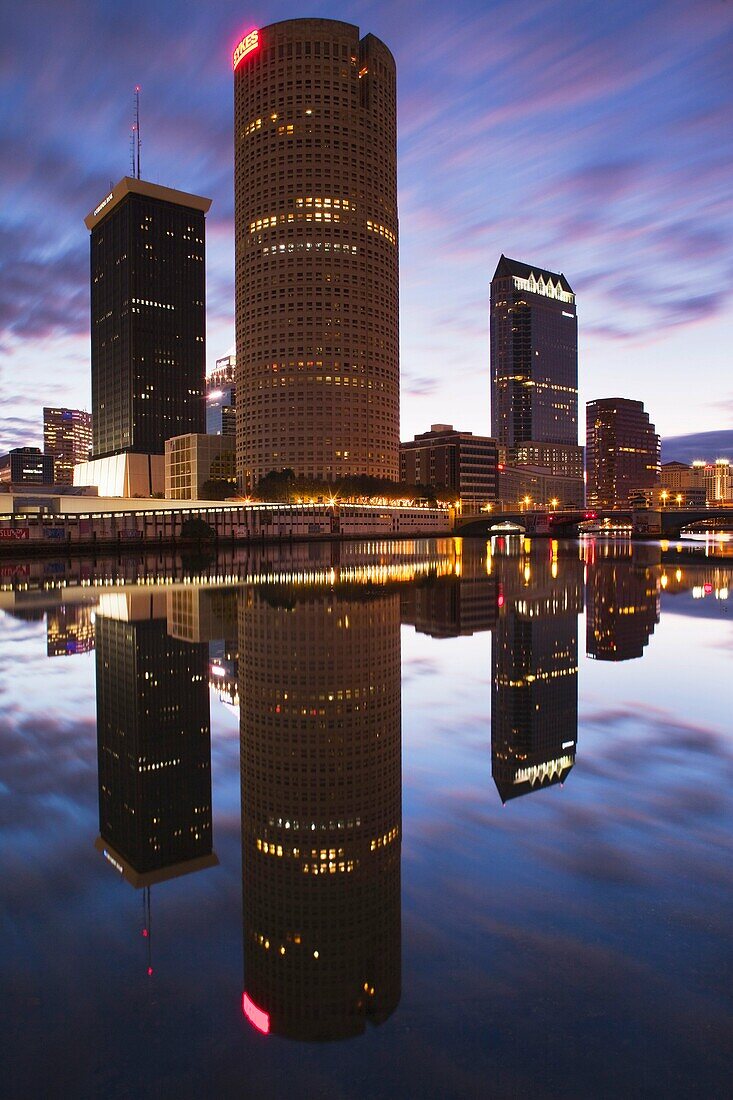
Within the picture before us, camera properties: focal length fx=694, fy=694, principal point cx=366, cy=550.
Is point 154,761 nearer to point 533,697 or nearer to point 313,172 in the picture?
point 533,697

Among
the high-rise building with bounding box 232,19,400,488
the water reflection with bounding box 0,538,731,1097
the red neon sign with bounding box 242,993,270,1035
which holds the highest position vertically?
the high-rise building with bounding box 232,19,400,488

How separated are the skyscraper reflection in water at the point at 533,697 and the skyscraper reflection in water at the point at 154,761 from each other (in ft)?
13.0

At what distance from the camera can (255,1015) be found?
188 inches

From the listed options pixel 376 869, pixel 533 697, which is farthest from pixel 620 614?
Result: pixel 376 869

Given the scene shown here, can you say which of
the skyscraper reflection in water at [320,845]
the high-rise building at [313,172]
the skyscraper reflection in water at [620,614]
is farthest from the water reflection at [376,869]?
the high-rise building at [313,172]

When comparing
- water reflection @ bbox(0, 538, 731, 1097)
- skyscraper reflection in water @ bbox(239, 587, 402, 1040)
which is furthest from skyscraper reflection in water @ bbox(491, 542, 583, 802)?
skyscraper reflection in water @ bbox(239, 587, 402, 1040)

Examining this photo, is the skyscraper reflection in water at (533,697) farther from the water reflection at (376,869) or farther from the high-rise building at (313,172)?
the high-rise building at (313,172)

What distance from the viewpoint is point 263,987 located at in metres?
5.08

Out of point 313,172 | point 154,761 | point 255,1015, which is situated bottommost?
point 255,1015

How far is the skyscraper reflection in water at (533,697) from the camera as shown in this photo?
972 centimetres

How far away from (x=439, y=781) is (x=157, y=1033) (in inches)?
207

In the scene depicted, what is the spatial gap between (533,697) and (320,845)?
7.30m

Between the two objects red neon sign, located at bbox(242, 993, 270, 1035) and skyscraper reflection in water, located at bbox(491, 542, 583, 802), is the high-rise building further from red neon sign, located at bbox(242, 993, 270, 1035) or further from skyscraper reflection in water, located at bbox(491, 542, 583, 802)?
red neon sign, located at bbox(242, 993, 270, 1035)

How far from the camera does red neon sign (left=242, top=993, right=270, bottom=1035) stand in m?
4.66
